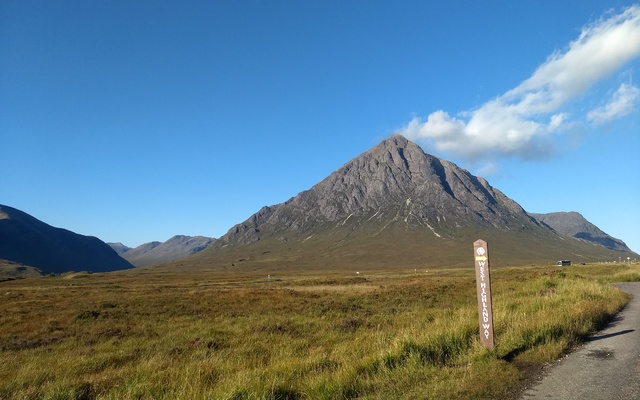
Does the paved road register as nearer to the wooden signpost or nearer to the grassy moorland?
the grassy moorland

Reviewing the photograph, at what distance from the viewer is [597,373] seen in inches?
Result: 313

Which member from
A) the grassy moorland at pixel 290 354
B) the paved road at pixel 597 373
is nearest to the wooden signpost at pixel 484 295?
the grassy moorland at pixel 290 354

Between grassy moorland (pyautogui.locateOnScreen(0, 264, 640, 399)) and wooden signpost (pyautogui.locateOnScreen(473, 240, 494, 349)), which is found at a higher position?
wooden signpost (pyautogui.locateOnScreen(473, 240, 494, 349))

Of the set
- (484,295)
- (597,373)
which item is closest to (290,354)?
(484,295)

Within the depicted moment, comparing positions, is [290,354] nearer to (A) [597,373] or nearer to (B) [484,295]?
(B) [484,295]

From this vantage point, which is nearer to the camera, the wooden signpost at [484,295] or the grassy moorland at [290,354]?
the grassy moorland at [290,354]

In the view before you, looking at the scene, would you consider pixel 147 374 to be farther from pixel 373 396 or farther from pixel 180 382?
pixel 373 396

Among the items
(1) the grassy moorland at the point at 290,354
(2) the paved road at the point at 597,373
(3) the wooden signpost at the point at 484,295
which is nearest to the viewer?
(2) the paved road at the point at 597,373

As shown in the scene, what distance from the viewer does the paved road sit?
6.92 metres

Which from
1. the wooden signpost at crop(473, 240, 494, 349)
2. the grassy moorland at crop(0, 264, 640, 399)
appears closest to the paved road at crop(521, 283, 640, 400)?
the grassy moorland at crop(0, 264, 640, 399)

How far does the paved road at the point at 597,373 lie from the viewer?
6.92 meters

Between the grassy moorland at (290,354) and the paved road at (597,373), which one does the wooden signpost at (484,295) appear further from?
the paved road at (597,373)

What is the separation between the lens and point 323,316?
23.6 metres

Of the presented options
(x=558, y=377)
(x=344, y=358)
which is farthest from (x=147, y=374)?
(x=558, y=377)
